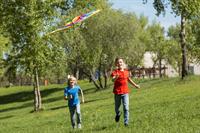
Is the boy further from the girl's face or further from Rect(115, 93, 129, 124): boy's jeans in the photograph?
the girl's face

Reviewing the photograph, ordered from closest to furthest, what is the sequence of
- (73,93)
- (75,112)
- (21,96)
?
1. (73,93)
2. (75,112)
3. (21,96)

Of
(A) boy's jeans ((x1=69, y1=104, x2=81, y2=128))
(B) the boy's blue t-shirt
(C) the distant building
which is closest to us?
(B) the boy's blue t-shirt

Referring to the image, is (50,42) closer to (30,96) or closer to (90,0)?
(90,0)

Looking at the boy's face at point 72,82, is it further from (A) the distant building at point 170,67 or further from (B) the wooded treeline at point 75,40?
(A) the distant building at point 170,67

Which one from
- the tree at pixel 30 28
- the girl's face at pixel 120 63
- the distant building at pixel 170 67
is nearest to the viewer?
the girl's face at pixel 120 63

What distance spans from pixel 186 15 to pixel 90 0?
20167mm

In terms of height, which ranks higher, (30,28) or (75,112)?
(30,28)

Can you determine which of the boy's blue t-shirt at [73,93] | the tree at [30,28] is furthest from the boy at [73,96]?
the tree at [30,28]

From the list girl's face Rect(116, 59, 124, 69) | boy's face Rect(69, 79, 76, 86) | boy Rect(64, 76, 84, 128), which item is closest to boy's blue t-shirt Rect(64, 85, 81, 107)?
boy Rect(64, 76, 84, 128)

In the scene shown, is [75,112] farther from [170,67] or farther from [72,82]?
[170,67]

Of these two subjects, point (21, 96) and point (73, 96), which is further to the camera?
point (21, 96)

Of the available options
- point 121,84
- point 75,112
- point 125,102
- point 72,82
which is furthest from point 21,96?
point 125,102

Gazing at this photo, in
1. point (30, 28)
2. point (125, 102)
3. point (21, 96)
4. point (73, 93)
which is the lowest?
point (21, 96)

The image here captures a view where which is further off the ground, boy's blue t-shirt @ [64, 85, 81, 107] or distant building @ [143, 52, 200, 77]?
distant building @ [143, 52, 200, 77]
